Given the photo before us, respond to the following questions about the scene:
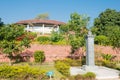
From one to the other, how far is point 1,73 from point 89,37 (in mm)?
9459

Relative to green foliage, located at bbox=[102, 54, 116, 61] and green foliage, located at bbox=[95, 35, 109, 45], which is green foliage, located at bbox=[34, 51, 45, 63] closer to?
green foliage, located at bbox=[102, 54, 116, 61]

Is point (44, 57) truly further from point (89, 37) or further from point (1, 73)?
point (1, 73)

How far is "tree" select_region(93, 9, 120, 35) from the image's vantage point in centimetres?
4941

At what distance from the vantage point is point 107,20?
5047 cm

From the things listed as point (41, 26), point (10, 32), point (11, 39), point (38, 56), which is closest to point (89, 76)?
point (10, 32)

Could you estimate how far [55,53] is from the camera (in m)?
31.8

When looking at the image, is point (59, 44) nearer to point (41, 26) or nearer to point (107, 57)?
point (107, 57)

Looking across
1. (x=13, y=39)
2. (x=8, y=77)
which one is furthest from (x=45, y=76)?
(x=13, y=39)

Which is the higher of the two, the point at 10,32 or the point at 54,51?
the point at 10,32

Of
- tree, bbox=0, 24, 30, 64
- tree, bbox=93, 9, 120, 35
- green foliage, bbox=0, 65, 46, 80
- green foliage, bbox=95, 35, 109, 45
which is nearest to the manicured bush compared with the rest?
green foliage, bbox=0, 65, 46, 80

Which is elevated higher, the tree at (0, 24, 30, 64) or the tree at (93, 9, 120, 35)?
the tree at (93, 9, 120, 35)

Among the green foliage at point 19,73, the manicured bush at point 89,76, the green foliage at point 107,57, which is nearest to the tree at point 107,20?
the green foliage at point 107,57

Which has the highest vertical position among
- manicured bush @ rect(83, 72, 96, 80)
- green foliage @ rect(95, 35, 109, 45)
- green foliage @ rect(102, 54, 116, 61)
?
green foliage @ rect(95, 35, 109, 45)

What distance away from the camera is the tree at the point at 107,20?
49.4 m
